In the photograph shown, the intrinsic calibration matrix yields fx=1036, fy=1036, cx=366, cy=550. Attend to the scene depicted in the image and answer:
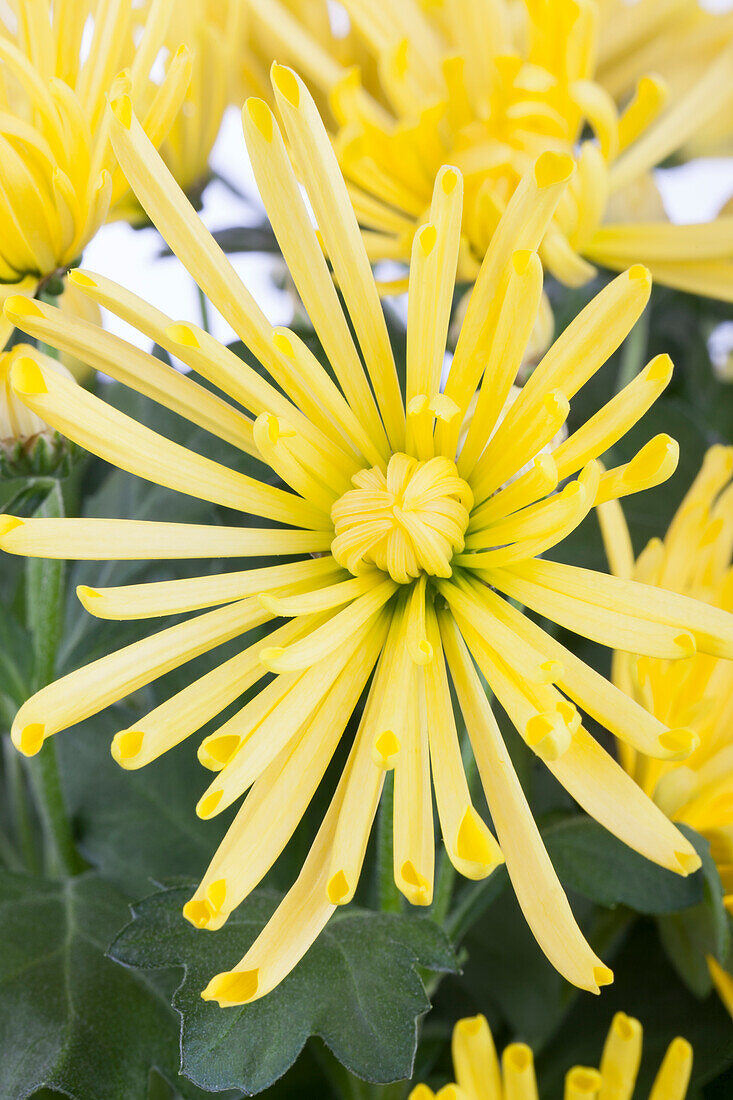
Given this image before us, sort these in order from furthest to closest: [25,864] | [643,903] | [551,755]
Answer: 1. [25,864]
2. [643,903]
3. [551,755]

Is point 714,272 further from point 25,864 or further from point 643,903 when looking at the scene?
point 25,864

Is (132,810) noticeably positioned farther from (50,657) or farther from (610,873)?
(610,873)

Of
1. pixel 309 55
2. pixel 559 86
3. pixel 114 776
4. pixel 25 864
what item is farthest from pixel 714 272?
pixel 25 864

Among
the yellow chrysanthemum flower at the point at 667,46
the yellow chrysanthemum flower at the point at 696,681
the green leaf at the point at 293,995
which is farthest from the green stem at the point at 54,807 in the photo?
the yellow chrysanthemum flower at the point at 667,46

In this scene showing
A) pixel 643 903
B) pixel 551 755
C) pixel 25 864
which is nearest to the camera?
pixel 551 755

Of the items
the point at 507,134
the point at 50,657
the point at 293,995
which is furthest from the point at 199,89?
the point at 293,995

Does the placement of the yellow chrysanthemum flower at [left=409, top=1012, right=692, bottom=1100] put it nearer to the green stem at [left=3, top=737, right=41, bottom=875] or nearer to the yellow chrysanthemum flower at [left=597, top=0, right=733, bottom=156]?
the green stem at [left=3, top=737, right=41, bottom=875]
